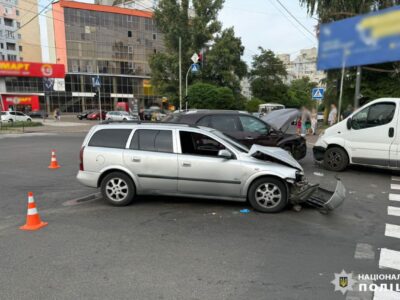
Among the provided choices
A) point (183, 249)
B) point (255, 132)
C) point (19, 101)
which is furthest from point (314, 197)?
point (19, 101)

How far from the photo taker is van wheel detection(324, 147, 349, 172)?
8.97m

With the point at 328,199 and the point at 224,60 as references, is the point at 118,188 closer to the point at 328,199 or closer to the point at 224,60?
the point at 328,199

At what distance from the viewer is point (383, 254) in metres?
4.04

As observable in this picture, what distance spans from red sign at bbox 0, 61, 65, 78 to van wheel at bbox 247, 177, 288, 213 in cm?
5074

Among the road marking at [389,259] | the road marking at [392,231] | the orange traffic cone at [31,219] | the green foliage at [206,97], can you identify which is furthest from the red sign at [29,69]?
the road marking at [389,259]

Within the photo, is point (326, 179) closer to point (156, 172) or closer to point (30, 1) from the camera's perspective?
point (156, 172)

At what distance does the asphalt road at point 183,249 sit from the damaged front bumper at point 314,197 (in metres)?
0.18

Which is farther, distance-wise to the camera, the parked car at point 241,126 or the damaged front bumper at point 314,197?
the parked car at point 241,126

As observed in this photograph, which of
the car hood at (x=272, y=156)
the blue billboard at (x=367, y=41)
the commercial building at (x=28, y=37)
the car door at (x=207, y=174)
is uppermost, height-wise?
the commercial building at (x=28, y=37)

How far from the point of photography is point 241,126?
A: 923 centimetres

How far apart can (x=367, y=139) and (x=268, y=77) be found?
206 feet

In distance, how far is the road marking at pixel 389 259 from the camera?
3.74 metres

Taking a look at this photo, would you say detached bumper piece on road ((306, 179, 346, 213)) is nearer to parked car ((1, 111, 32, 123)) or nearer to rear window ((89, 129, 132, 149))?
rear window ((89, 129, 132, 149))

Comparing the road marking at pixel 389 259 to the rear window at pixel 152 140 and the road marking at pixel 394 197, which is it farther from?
the rear window at pixel 152 140
